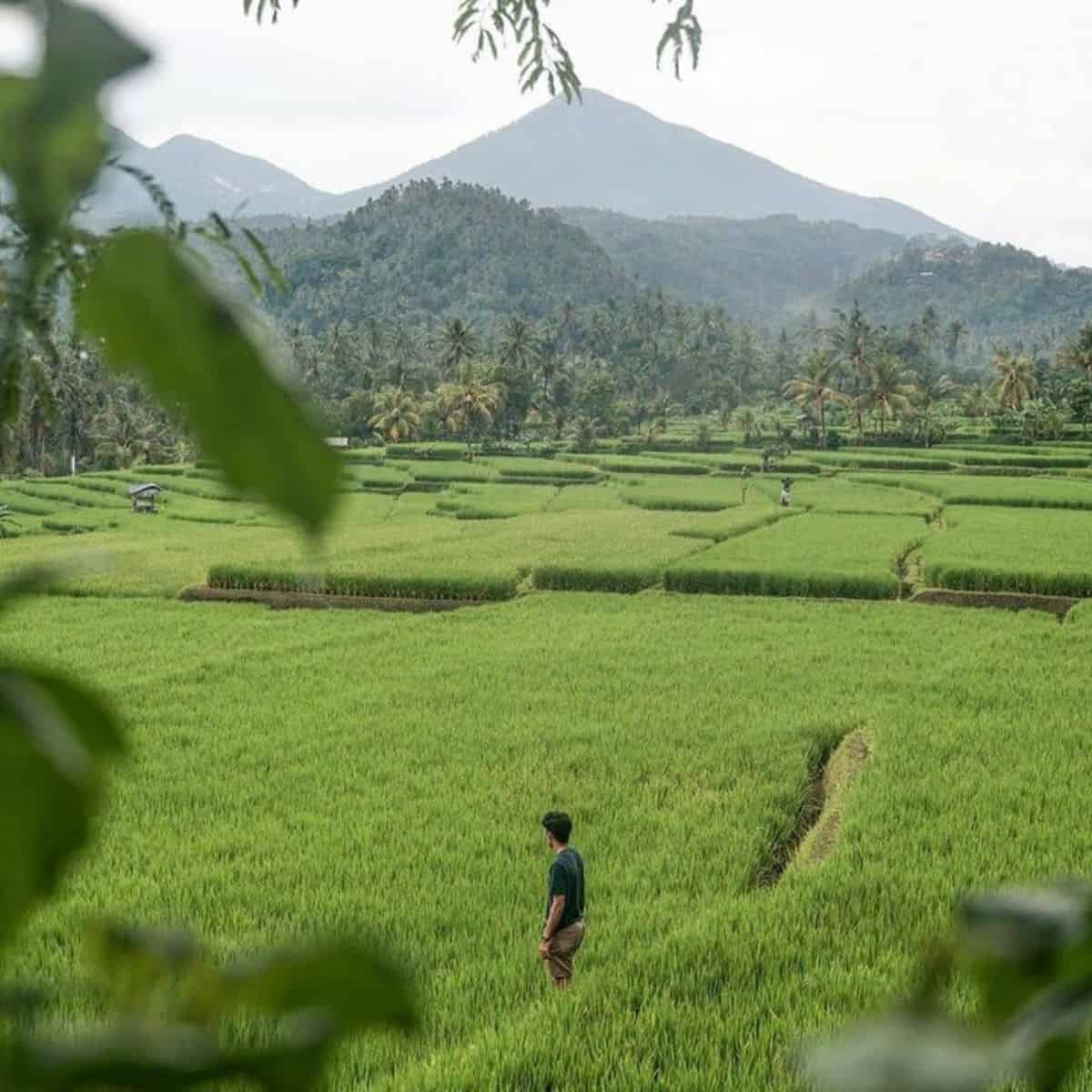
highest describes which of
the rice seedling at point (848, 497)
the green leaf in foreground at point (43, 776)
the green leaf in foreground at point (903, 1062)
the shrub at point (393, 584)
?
the green leaf in foreground at point (43, 776)

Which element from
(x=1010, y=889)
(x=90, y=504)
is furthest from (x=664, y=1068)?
(x=90, y=504)

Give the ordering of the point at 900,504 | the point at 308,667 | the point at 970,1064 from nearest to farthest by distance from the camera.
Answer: the point at 970,1064, the point at 308,667, the point at 900,504

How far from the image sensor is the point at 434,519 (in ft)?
104

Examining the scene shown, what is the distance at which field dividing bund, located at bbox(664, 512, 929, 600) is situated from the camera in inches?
760

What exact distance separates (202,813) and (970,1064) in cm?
885

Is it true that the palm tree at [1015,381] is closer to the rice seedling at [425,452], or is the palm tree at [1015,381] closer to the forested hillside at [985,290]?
the rice seedling at [425,452]

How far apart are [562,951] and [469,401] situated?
49270 mm

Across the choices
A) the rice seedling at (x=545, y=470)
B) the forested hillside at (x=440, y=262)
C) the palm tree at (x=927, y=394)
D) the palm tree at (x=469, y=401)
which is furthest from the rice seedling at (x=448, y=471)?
the forested hillside at (x=440, y=262)

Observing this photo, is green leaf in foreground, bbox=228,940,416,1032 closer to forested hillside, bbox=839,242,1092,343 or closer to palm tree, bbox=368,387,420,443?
palm tree, bbox=368,387,420,443

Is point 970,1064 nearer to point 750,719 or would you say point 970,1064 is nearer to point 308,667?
point 750,719

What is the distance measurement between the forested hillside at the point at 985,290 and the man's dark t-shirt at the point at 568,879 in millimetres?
137979

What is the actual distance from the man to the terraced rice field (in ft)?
0.62

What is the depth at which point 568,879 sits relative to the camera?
535 cm

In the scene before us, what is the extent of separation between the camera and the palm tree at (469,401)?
5397cm
